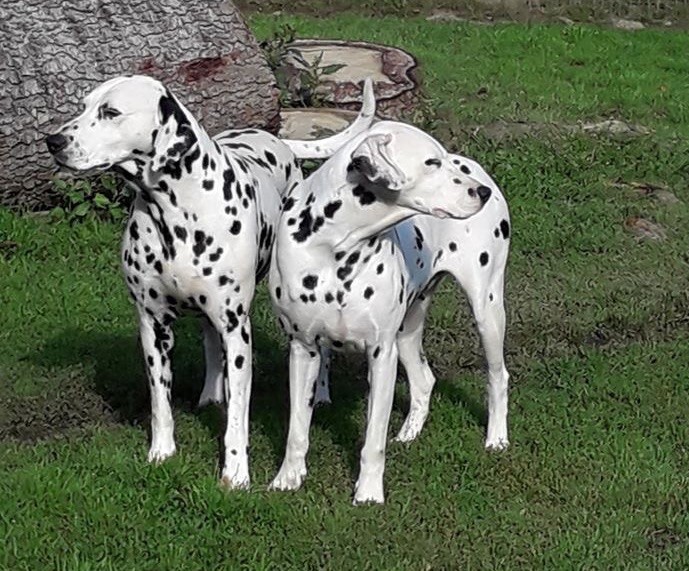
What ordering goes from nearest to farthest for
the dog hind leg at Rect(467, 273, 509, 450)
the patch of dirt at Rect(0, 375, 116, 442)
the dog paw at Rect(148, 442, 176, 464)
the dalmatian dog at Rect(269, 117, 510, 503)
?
the dalmatian dog at Rect(269, 117, 510, 503) → the dog paw at Rect(148, 442, 176, 464) → the dog hind leg at Rect(467, 273, 509, 450) → the patch of dirt at Rect(0, 375, 116, 442)

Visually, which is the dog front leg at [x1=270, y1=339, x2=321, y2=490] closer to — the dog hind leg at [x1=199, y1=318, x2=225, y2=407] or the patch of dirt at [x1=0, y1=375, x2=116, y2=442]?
the dog hind leg at [x1=199, y1=318, x2=225, y2=407]

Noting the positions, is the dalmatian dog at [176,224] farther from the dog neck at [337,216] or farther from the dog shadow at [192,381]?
the dog shadow at [192,381]

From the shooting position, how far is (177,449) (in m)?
7.03

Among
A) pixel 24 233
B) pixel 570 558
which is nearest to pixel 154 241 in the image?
pixel 570 558

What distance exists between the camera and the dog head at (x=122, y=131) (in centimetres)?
608

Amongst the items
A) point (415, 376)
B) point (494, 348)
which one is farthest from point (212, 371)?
point (494, 348)

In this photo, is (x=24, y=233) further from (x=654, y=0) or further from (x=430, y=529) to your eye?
(x=654, y=0)

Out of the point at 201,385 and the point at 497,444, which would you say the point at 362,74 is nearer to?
the point at 201,385

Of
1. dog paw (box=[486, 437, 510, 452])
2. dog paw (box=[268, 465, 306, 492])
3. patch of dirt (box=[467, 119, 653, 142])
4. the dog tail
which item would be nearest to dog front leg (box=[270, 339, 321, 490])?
dog paw (box=[268, 465, 306, 492])

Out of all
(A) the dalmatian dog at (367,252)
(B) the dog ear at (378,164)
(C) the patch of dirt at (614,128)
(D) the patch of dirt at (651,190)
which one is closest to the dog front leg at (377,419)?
(A) the dalmatian dog at (367,252)

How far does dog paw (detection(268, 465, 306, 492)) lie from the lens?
21.8 ft

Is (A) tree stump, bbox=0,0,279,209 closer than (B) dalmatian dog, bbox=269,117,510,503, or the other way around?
(B) dalmatian dog, bbox=269,117,510,503

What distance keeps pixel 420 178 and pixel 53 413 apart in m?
2.63

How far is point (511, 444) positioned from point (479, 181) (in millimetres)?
1609
